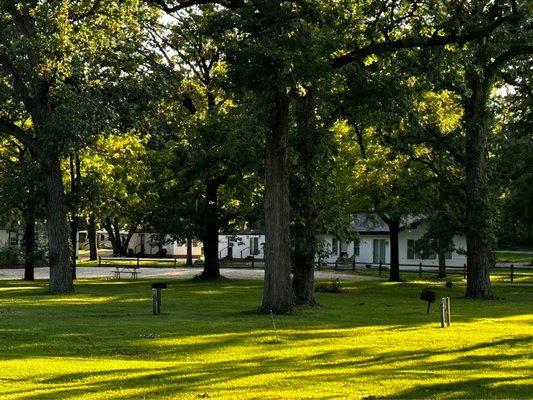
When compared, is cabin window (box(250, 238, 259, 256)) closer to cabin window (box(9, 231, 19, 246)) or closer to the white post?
cabin window (box(9, 231, 19, 246))

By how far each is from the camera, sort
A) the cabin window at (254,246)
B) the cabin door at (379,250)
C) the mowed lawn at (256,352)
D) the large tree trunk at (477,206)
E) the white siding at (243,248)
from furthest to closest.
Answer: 1. the cabin window at (254,246)
2. the white siding at (243,248)
3. the cabin door at (379,250)
4. the large tree trunk at (477,206)
5. the mowed lawn at (256,352)

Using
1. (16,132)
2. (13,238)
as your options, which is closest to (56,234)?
(16,132)

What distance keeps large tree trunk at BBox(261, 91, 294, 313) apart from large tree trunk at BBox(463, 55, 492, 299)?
12.8 meters

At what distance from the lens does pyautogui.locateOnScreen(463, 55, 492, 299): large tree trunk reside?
3234 cm

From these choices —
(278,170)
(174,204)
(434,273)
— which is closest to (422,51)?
(278,170)

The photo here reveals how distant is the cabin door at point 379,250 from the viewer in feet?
215

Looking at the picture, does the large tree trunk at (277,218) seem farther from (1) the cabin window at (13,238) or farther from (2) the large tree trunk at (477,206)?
(1) the cabin window at (13,238)

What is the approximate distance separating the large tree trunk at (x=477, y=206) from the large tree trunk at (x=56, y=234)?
53.2 feet

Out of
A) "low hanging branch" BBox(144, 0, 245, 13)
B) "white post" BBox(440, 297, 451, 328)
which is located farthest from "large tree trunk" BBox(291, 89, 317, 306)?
"white post" BBox(440, 297, 451, 328)

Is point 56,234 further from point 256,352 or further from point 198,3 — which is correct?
point 256,352

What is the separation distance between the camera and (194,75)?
1715 inches

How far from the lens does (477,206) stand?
108 feet

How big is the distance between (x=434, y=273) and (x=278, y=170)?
1420 inches

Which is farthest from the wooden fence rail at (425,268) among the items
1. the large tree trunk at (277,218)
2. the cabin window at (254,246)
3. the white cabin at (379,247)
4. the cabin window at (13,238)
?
the large tree trunk at (277,218)
